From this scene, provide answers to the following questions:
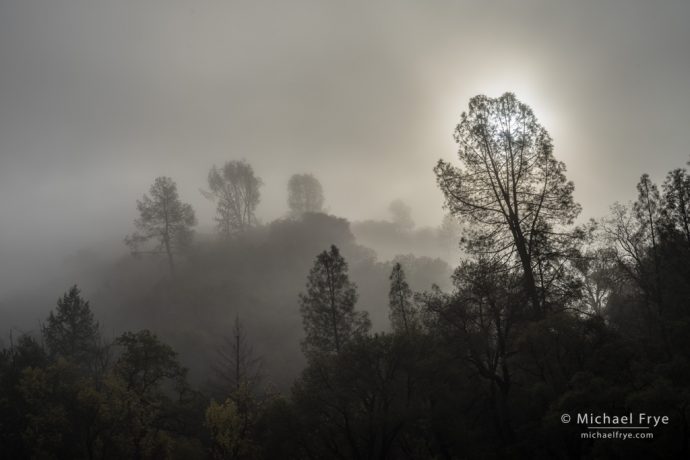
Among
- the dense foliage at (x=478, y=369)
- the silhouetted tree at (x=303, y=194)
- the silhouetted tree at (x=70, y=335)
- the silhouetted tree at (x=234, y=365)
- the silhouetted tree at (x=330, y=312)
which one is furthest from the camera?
the silhouetted tree at (x=303, y=194)

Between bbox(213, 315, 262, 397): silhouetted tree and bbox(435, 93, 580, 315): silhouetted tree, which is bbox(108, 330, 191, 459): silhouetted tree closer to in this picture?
bbox(213, 315, 262, 397): silhouetted tree

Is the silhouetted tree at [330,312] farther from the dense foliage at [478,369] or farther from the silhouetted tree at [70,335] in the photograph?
the silhouetted tree at [70,335]

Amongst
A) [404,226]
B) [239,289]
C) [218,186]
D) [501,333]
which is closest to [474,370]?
[501,333]

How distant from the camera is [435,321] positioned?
733 inches

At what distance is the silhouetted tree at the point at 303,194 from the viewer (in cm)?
8631

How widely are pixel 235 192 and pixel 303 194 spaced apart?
1490 centimetres

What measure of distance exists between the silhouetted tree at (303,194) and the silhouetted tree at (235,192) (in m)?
8.37

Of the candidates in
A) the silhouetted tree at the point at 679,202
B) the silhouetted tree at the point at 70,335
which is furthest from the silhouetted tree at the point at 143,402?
the silhouetted tree at the point at 679,202

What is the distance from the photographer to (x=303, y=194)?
86688 millimetres

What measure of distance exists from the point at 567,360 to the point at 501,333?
2706 mm

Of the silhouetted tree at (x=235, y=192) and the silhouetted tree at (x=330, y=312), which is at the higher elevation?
the silhouetted tree at (x=235, y=192)

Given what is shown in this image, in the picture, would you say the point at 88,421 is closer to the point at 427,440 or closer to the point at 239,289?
the point at 427,440

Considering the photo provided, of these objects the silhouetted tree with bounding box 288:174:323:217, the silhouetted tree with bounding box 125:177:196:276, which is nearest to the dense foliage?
the silhouetted tree with bounding box 125:177:196:276

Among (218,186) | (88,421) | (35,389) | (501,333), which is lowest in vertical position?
(88,421)
